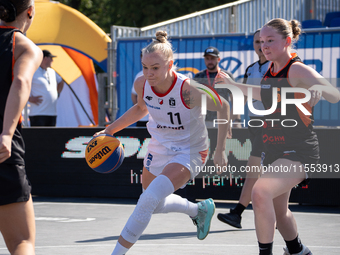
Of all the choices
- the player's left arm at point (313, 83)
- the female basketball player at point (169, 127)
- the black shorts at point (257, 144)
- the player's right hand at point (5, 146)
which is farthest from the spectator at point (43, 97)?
the player's right hand at point (5, 146)

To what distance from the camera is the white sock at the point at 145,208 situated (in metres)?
4.46

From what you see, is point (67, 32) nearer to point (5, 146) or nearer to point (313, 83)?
point (313, 83)

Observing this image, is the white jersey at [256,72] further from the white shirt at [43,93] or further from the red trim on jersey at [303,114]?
the white shirt at [43,93]

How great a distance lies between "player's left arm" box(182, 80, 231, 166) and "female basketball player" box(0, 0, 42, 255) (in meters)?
1.95

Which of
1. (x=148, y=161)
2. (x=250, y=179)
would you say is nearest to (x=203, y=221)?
(x=148, y=161)

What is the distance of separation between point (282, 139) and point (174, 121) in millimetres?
972

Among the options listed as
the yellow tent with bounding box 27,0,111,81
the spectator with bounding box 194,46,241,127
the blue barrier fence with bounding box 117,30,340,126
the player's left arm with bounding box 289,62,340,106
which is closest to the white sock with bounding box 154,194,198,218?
the player's left arm with bounding box 289,62,340,106

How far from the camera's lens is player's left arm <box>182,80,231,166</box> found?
4945 mm

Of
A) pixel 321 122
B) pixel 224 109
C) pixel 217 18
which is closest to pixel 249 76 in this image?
pixel 224 109

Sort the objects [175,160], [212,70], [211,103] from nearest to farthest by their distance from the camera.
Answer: [175,160] → [211,103] → [212,70]

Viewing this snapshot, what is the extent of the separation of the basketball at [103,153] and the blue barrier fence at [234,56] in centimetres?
600

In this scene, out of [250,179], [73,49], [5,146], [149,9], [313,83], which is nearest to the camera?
[5,146]

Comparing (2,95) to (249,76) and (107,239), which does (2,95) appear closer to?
(107,239)

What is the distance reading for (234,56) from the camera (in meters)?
11.7
